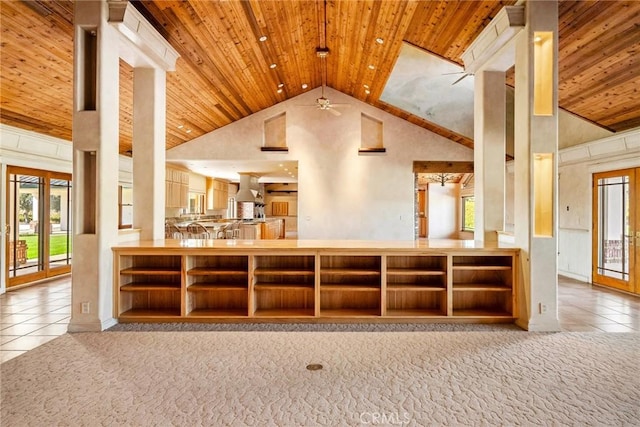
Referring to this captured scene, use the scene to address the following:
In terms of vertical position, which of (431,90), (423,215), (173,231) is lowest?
(173,231)

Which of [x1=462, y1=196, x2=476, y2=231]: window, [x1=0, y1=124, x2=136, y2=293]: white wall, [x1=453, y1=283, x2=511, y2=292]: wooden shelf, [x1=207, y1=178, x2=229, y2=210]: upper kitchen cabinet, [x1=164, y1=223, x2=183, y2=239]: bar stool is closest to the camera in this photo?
[x1=453, y1=283, x2=511, y2=292]: wooden shelf

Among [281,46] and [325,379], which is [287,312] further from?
[281,46]

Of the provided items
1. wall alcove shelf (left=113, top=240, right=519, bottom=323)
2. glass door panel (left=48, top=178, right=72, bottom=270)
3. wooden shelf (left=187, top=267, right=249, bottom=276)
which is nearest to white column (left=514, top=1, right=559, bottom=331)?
wall alcove shelf (left=113, top=240, right=519, bottom=323)

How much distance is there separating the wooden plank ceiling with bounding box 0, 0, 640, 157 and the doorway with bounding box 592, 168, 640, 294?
95cm

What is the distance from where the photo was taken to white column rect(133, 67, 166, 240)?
4.71m

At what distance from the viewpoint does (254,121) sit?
8992mm

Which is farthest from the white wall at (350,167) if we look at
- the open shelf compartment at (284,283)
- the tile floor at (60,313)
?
the open shelf compartment at (284,283)

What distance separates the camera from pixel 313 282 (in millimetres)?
4242

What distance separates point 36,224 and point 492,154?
7404 millimetres

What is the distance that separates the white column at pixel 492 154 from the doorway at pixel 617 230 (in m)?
2.62

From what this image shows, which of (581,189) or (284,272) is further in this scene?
(581,189)

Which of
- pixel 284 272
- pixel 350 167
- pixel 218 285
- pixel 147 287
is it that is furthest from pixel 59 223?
pixel 350 167

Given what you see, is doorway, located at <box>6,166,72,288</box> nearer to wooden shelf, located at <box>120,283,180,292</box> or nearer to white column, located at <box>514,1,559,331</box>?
wooden shelf, located at <box>120,283,180,292</box>

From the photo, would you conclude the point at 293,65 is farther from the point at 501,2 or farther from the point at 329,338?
the point at 329,338
